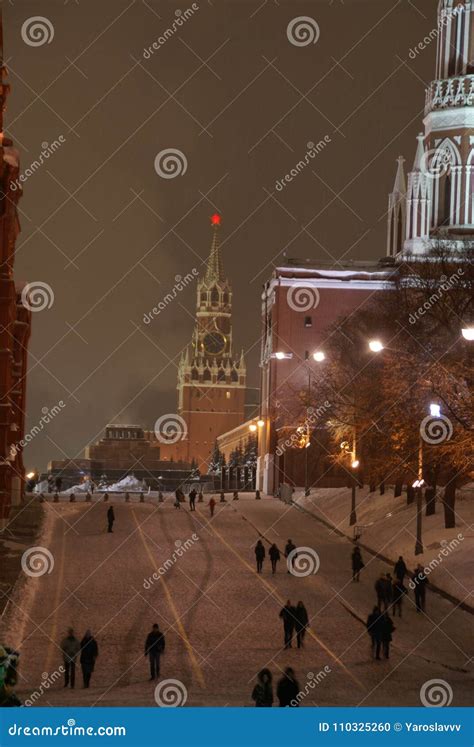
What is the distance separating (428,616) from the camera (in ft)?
121

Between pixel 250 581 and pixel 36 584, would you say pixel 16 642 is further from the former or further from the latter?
pixel 250 581

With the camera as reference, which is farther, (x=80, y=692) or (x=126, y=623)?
(x=126, y=623)

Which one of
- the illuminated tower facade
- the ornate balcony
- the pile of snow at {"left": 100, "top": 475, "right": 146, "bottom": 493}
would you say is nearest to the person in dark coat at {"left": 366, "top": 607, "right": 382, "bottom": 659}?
the illuminated tower facade

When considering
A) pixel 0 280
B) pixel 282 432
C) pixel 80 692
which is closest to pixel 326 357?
pixel 282 432

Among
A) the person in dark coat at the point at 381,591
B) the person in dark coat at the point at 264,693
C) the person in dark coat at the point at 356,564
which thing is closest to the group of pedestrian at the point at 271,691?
the person in dark coat at the point at 264,693

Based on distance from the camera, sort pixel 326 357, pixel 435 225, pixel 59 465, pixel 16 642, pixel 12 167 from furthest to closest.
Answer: pixel 59 465 → pixel 435 225 → pixel 326 357 → pixel 12 167 → pixel 16 642

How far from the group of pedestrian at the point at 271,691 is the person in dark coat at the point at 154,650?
426 centimetres

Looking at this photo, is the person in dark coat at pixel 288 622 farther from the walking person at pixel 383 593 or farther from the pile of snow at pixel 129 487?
the pile of snow at pixel 129 487

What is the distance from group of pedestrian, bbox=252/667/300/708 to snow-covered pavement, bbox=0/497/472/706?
1.76m

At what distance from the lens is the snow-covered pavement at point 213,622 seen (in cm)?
2740

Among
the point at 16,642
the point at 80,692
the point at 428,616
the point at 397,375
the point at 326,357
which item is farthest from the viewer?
the point at 326,357

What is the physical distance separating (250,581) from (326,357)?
4083 centimetres

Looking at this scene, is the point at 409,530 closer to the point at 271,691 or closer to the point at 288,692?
the point at 288,692

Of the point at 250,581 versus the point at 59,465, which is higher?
the point at 59,465
